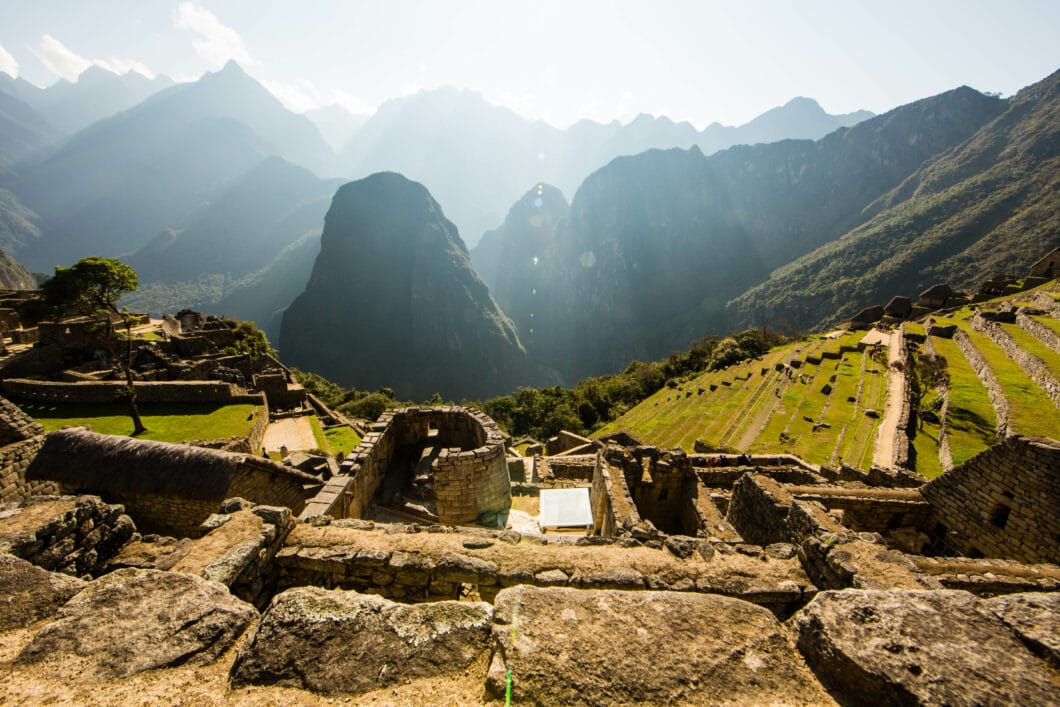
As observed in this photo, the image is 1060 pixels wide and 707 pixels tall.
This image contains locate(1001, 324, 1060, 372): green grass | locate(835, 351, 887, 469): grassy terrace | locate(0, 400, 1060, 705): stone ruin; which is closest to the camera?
locate(0, 400, 1060, 705): stone ruin

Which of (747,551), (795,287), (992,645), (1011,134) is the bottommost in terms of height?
(747,551)

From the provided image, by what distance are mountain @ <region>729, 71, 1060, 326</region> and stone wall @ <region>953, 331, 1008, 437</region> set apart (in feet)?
237

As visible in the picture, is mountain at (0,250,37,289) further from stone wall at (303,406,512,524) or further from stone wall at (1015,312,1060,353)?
stone wall at (1015,312,1060,353)

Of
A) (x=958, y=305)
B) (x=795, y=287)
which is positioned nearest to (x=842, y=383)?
(x=958, y=305)

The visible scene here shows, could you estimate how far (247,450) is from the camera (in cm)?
1720

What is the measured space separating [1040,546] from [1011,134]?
7664 inches

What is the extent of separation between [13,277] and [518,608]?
134 meters

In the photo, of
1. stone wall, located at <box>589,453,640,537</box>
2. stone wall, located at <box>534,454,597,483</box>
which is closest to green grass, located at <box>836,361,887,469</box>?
stone wall, located at <box>534,454,597,483</box>

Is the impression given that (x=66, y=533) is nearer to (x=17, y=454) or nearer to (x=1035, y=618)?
(x=17, y=454)

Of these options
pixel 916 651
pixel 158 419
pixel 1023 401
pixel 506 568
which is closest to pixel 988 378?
pixel 1023 401

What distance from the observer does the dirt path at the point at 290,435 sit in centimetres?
2588

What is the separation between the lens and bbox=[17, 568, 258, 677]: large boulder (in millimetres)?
2727

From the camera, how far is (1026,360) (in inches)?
1037

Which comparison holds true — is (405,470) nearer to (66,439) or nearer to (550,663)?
(66,439)
